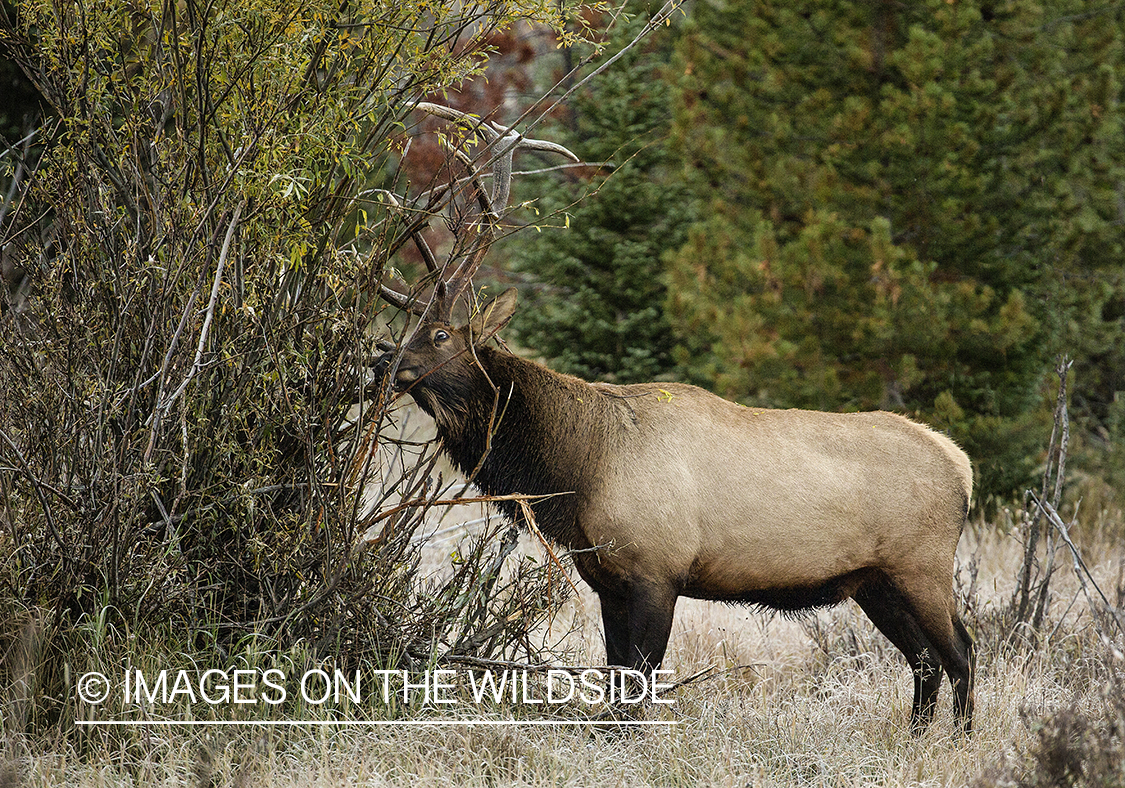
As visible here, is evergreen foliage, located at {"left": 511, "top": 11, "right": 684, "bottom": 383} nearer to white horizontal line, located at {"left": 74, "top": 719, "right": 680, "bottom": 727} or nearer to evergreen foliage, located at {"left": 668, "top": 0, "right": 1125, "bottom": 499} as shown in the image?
evergreen foliage, located at {"left": 668, "top": 0, "right": 1125, "bottom": 499}

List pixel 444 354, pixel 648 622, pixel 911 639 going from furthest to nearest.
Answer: pixel 911 639 → pixel 444 354 → pixel 648 622

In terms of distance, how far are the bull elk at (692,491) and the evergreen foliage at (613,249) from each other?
583cm

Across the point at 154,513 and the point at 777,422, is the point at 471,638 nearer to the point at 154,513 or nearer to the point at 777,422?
the point at 154,513

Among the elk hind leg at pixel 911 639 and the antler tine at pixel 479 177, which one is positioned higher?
the antler tine at pixel 479 177

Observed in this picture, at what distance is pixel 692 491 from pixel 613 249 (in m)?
6.56

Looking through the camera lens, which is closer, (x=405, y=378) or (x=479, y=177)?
(x=479, y=177)

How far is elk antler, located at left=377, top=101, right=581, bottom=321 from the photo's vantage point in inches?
161

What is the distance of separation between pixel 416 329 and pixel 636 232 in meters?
7.13

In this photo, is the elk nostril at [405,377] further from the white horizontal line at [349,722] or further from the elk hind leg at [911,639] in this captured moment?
the elk hind leg at [911,639]

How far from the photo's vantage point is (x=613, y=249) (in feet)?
35.2

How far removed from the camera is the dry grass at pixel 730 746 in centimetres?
343

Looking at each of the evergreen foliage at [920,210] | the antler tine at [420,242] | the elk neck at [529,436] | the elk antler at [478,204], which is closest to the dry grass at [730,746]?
the elk neck at [529,436]

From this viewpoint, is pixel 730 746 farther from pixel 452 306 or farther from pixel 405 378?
pixel 452 306

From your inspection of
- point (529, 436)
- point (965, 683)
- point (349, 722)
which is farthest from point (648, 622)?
point (965, 683)
